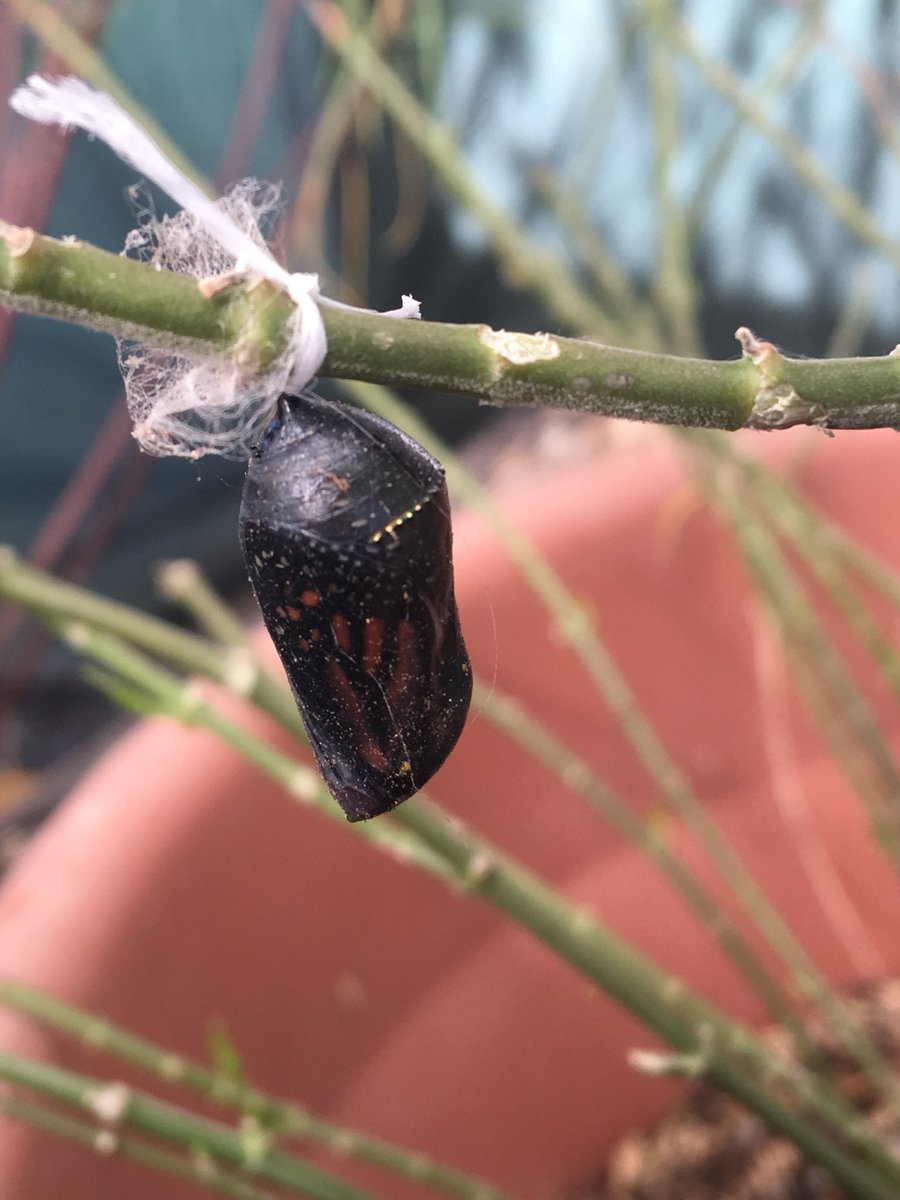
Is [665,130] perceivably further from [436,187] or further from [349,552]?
[436,187]

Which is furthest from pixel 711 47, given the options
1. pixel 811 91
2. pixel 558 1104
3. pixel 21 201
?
pixel 558 1104

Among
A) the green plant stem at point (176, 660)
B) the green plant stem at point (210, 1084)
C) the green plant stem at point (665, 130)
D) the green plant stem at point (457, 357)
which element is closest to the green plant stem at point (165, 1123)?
the green plant stem at point (210, 1084)

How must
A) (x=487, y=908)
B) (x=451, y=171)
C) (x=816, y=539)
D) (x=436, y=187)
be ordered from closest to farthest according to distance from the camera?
1. (x=451, y=171)
2. (x=816, y=539)
3. (x=487, y=908)
4. (x=436, y=187)

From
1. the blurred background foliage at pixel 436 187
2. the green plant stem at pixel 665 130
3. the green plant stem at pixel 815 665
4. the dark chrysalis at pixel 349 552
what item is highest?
the blurred background foliage at pixel 436 187

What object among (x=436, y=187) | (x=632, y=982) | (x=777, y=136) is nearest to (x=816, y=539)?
(x=777, y=136)

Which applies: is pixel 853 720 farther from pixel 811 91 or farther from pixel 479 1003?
pixel 811 91

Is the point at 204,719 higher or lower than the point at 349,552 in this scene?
higher

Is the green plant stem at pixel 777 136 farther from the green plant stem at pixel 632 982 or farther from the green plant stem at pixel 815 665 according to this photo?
the green plant stem at pixel 632 982
